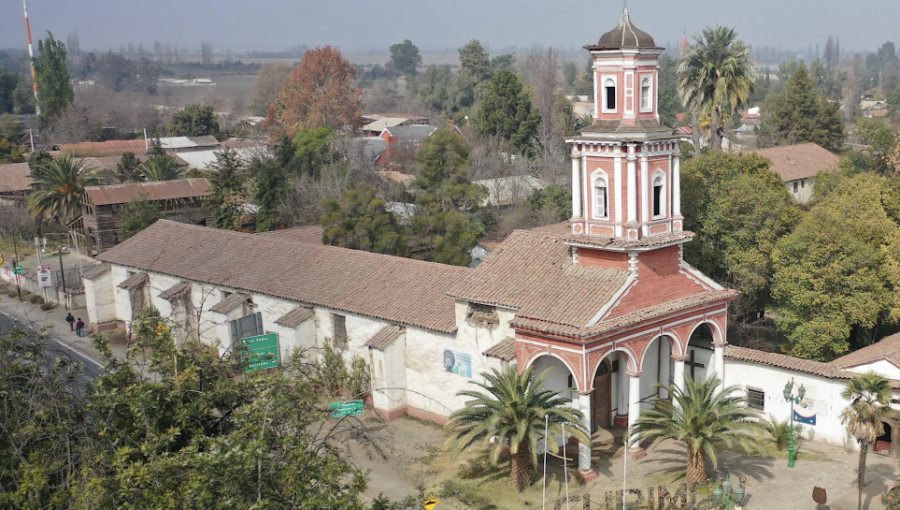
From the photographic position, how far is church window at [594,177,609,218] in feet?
88.2

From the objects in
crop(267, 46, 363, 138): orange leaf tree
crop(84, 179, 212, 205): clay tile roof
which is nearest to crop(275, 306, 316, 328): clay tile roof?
crop(84, 179, 212, 205): clay tile roof

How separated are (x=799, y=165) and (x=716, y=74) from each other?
1585 cm

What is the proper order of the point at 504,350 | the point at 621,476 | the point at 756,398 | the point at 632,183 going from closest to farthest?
the point at 621,476 → the point at 632,183 → the point at 504,350 → the point at 756,398

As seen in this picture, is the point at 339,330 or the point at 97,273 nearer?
the point at 339,330

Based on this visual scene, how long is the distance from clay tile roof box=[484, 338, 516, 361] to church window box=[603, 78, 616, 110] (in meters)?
7.18

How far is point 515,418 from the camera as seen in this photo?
915 inches

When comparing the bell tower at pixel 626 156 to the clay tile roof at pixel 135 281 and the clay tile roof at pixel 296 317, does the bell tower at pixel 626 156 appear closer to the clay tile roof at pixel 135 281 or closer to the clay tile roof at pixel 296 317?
the clay tile roof at pixel 296 317

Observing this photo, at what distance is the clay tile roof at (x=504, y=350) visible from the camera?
1040 inches

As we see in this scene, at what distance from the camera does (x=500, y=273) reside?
28.6m

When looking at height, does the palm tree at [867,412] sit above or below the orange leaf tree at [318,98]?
below

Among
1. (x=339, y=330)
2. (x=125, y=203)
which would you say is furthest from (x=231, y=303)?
(x=125, y=203)

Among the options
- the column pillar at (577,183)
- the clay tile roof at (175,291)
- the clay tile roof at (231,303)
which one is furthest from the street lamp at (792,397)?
the clay tile roof at (175,291)

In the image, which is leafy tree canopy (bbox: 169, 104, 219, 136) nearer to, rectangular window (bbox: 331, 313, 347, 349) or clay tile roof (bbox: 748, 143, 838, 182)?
clay tile roof (bbox: 748, 143, 838, 182)

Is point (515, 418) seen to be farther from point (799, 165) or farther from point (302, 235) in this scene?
point (799, 165)
